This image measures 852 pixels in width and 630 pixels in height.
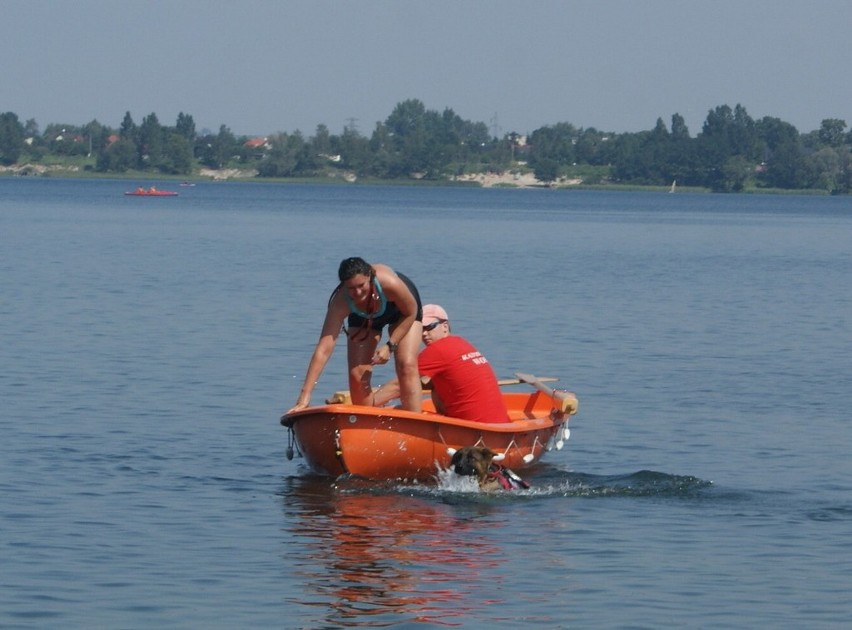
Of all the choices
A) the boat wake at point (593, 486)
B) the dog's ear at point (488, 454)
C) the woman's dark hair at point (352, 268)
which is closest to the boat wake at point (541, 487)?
the boat wake at point (593, 486)

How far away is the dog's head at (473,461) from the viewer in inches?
537

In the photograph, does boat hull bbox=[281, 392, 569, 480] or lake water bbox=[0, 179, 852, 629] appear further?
boat hull bbox=[281, 392, 569, 480]

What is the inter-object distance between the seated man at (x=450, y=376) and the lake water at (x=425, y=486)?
0.93 metres

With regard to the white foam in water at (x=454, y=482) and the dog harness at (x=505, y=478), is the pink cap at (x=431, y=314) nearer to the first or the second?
the white foam in water at (x=454, y=482)

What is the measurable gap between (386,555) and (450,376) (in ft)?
10.2

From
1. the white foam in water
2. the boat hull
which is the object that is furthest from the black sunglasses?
the white foam in water

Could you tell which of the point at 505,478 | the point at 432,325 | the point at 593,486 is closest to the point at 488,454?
the point at 505,478

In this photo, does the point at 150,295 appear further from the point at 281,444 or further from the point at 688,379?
the point at 281,444

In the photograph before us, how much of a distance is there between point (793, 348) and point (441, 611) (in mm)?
17376

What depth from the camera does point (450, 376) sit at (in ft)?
48.0

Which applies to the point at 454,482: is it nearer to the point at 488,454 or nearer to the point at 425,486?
the point at 425,486

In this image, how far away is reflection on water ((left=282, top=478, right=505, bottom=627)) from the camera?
10.4 meters

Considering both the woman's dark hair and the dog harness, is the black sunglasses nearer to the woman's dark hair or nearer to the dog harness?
the woman's dark hair

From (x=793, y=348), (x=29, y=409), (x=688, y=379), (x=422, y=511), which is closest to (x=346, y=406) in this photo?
(x=422, y=511)
